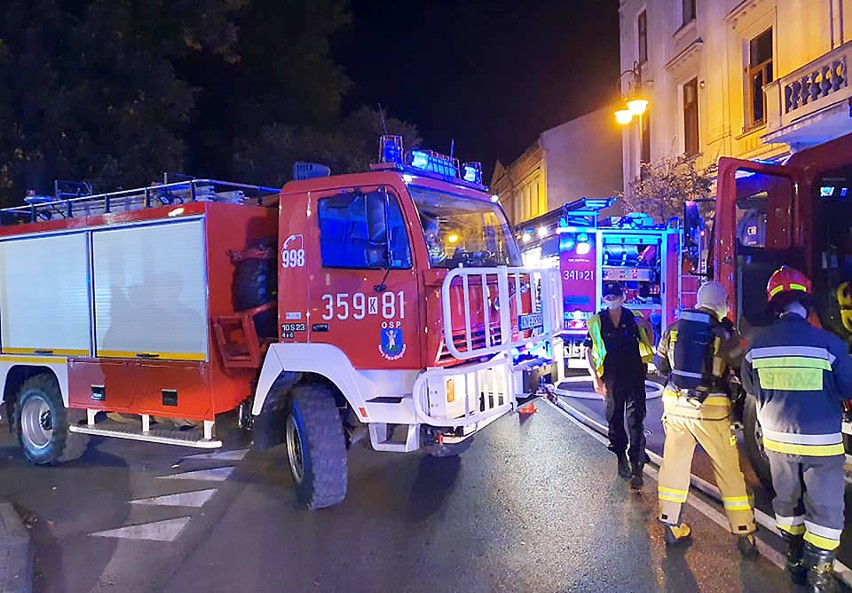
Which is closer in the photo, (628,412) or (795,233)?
(628,412)

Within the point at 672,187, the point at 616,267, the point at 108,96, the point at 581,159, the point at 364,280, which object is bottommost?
the point at 364,280

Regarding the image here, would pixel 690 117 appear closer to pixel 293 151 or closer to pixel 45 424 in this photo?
pixel 293 151

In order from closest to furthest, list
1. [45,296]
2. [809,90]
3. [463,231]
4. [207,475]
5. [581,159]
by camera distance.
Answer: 1. [463,231]
2. [207,475]
3. [45,296]
4. [809,90]
5. [581,159]

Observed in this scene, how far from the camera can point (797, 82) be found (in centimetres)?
1184

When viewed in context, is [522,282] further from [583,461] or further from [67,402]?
[67,402]

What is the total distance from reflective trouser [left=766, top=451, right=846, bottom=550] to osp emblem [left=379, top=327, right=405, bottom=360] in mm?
2439

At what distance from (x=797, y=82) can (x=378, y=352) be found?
9.71 metres

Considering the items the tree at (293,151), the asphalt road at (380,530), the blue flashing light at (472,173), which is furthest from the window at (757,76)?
the asphalt road at (380,530)

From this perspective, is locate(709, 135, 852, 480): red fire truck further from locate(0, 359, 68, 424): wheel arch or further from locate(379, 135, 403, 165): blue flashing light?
locate(0, 359, 68, 424): wheel arch

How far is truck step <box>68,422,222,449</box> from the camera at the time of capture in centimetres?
638

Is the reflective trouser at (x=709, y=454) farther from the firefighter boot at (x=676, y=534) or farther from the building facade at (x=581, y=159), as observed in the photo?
the building facade at (x=581, y=159)

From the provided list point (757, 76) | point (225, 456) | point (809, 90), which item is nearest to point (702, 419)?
point (225, 456)

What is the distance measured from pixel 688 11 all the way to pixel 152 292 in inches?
664

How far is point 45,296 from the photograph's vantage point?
7566 mm
